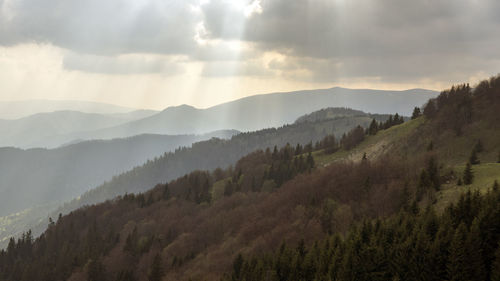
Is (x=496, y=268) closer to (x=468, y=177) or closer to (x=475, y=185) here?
(x=475, y=185)

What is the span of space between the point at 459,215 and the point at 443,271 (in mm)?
7549

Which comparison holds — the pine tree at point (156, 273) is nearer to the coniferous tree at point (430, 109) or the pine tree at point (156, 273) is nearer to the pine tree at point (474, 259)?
the pine tree at point (474, 259)

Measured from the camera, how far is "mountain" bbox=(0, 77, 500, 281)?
36.4m

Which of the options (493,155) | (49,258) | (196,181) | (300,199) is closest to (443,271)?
(493,155)

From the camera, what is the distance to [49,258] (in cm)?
14975

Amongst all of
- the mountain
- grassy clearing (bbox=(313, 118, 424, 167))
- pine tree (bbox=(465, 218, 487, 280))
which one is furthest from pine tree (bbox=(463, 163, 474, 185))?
grassy clearing (bbox=(313, 118, 424, 167))

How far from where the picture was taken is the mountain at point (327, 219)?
36.4 m

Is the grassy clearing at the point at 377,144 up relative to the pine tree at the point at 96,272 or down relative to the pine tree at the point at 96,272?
up

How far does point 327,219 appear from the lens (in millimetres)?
66625

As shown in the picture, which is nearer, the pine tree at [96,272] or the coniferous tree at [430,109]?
the pine tree at [96,272]

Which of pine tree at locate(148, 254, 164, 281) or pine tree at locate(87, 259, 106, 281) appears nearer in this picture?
pine tree at locate(148, 254, 164, 281)

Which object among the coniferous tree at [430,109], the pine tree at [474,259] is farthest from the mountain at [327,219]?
the coniferous tree at [430,109]

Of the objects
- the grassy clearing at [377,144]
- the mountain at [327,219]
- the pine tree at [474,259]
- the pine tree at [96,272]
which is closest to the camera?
the pine tree at [474,259]

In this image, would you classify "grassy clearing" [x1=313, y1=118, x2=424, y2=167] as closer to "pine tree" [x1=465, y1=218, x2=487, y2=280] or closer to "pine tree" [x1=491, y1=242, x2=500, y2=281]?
"pine tree" [x1=465, y1=218, x2=487, y2=280]
